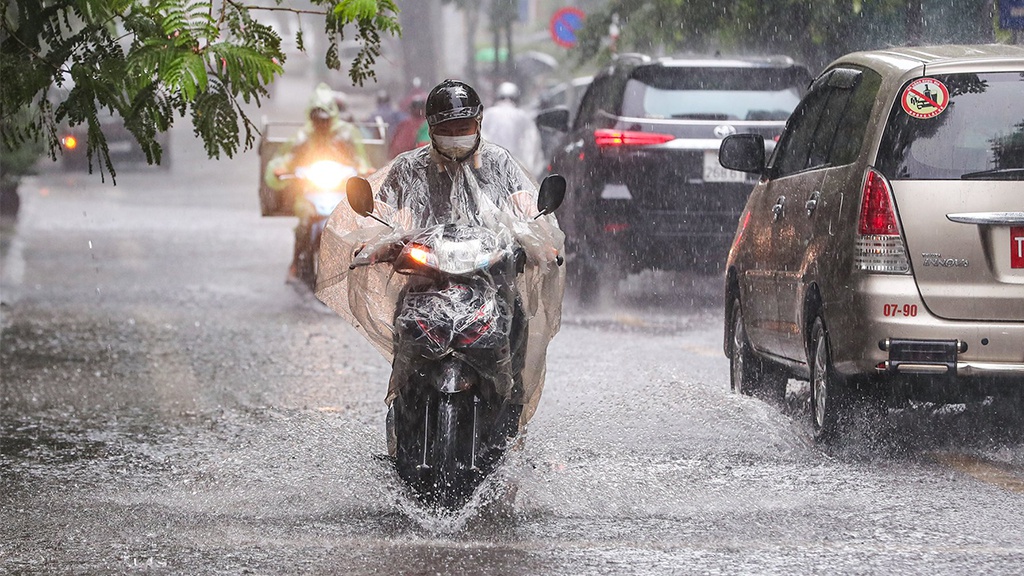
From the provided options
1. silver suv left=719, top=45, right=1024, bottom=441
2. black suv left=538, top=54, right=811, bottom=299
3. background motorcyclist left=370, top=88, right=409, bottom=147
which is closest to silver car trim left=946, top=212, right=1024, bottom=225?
silver suv left=719, top=45, right=1024, bottom=441

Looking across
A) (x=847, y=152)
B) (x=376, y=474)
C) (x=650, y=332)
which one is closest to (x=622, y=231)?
(x=650, y=332)

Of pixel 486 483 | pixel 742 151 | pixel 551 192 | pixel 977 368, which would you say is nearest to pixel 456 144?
pixel 551 192

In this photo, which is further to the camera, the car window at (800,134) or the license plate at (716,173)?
the license plate at (716,173)

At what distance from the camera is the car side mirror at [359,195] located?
257 inches

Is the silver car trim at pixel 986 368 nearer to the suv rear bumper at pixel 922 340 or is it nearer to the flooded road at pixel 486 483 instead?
the suv rear bumper at pixel 922 340

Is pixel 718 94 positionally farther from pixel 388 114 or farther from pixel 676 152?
pixel 388 114

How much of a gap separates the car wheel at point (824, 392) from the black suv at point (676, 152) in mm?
4986

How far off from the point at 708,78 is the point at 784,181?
454cm

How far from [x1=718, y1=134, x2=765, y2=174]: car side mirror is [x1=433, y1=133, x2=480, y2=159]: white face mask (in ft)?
7.36

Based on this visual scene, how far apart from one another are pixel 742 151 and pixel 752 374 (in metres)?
1.20

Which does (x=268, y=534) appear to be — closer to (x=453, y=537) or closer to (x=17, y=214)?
(x=453, y=537)

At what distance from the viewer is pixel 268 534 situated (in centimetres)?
621

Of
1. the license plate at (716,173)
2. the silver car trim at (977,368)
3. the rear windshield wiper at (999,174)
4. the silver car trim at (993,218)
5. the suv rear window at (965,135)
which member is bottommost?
the silver car trim at (977,368)

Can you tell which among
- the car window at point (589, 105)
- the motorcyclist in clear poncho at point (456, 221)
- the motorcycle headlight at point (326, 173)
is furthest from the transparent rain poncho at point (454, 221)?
the motorcycle headlight at point (326, 173)
